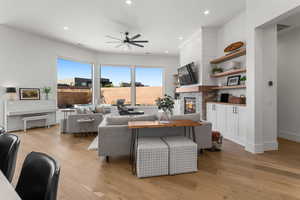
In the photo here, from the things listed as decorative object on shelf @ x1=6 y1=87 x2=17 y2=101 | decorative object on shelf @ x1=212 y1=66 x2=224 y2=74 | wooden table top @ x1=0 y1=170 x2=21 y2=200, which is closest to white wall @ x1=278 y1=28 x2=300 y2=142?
decorative object on shelf @ x1=212 y1=66 x2=224 y2=74

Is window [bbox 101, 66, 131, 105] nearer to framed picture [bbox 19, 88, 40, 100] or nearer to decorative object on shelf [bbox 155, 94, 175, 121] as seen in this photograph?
framed picture [bbox 19, 88, 40, 100]

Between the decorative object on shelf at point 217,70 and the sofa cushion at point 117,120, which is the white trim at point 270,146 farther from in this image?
the sofa cushion at point 117,120

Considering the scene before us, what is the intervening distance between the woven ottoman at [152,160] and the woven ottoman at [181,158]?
82mm

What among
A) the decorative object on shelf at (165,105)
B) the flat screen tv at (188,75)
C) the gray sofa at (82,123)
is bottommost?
the gray sofa at (82,123)

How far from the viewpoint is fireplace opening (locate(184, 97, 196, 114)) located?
6.18 metres

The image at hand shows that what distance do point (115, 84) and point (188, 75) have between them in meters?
4.44

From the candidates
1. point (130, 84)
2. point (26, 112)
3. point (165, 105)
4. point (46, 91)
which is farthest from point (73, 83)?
point (165, 105)

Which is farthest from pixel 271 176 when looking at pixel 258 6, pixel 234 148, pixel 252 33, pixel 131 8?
pixel 131 8

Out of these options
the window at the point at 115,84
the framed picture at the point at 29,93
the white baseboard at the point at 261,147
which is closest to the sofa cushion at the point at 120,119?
the white baseboard at the point at 261,147

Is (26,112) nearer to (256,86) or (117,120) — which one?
(117,120)

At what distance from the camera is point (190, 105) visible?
6.42 metres

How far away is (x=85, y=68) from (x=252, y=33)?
7.20 meters

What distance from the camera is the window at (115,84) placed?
8.71 meters

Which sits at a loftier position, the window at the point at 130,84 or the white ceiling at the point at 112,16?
the white ceiling at the point at 112,16
